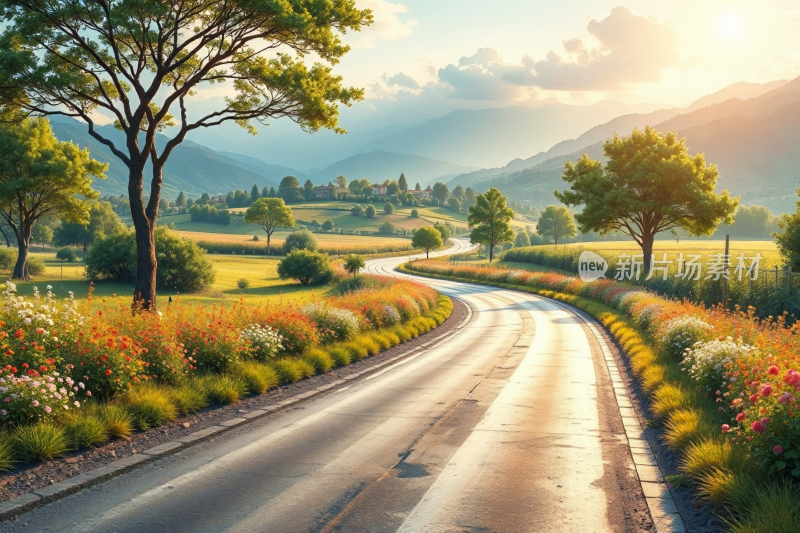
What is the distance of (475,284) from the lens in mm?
59031

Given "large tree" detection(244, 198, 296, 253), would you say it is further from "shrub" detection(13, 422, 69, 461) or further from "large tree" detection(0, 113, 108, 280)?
"shrub" detection(13, 422, 69, 461)

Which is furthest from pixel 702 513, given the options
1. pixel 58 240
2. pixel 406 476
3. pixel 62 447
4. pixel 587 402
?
pixel 58 240

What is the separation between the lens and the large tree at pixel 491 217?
76750 mm

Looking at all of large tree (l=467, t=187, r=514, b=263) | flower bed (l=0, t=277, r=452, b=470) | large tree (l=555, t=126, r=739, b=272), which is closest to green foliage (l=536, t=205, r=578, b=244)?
large tree (l=467, t=187, r=514, b=263)

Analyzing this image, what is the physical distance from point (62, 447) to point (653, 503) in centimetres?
803

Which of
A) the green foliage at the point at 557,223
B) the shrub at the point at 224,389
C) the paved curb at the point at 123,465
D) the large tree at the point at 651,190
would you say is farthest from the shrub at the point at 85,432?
the green foliage at the point at 557,223

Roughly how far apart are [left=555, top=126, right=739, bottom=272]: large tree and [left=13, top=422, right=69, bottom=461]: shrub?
40748mm

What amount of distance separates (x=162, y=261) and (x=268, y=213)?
230 ft

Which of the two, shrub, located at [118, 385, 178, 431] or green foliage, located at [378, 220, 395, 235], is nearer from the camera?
shrub, located at [118, 385, 178, 431]

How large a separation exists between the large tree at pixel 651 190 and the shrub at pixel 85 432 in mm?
40134

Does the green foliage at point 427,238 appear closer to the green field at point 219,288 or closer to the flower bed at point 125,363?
the green field at point 219,288

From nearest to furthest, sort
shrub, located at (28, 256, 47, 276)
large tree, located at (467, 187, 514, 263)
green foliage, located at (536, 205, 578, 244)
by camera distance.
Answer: shrub, located at (28, 256, 47, 276), large tree, located at (467, 187, 514, 263), green foliage, located at (536, 205, 578, 244)

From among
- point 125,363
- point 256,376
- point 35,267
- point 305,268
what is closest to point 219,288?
point 305,268

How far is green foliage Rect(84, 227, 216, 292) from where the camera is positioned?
4735 cm
